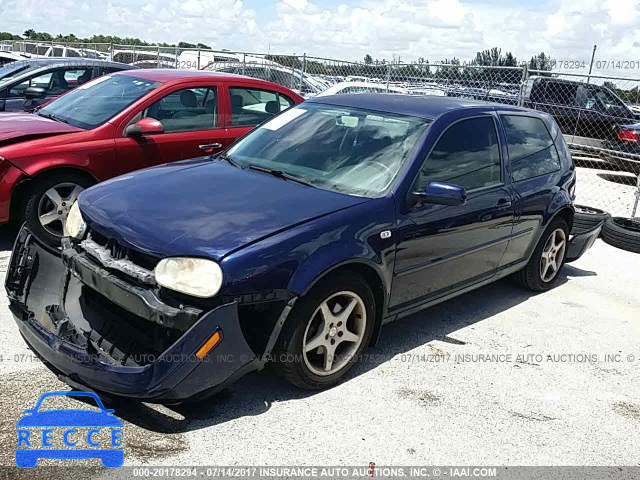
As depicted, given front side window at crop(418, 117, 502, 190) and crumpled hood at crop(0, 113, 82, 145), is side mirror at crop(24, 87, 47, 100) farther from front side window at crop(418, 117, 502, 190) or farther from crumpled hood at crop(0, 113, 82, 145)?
front side window at crop(418, 117, 502, 190)

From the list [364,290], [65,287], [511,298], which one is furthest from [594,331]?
[65,287]

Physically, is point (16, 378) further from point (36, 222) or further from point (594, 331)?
point (594, 331)

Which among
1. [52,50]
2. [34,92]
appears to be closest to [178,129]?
[34,92]

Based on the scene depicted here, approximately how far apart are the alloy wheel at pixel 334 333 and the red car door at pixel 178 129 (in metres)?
3.22

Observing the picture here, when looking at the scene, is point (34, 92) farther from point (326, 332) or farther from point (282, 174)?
point (326, 332)

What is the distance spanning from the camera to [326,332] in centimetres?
356

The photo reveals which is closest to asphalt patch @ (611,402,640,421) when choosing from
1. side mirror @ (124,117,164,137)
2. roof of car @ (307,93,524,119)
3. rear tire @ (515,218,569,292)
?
rear tire @ (515,218,569,292)

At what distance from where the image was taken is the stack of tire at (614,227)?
23.0 ft

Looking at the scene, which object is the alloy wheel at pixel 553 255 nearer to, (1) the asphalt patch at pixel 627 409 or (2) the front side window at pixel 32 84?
(1) the asphalt patch at pixel 627 409

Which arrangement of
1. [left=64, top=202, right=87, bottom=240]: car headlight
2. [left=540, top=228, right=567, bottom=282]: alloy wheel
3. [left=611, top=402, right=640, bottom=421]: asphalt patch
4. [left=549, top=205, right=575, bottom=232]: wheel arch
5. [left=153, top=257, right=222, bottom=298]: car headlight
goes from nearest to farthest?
[left=153, top=257, right=222, bottom=298]: car headlight < [left=64, top=202, right=87, bottom=240]: car headlight < [left=611, top=402, right=640, bottom=421]: asphalt patch < [left=549, top=205, right=575, bottom=232]: wheel arch < [left=540, top=228, right=567, bottom=282]: alloy wheel

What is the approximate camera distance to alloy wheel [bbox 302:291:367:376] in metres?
3.51

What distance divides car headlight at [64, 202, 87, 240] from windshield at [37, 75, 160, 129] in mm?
2380

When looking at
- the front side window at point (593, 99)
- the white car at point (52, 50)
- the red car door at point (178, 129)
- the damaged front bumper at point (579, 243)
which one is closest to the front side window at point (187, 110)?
the red car door at point (178, 129)

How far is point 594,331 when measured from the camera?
197 inches
